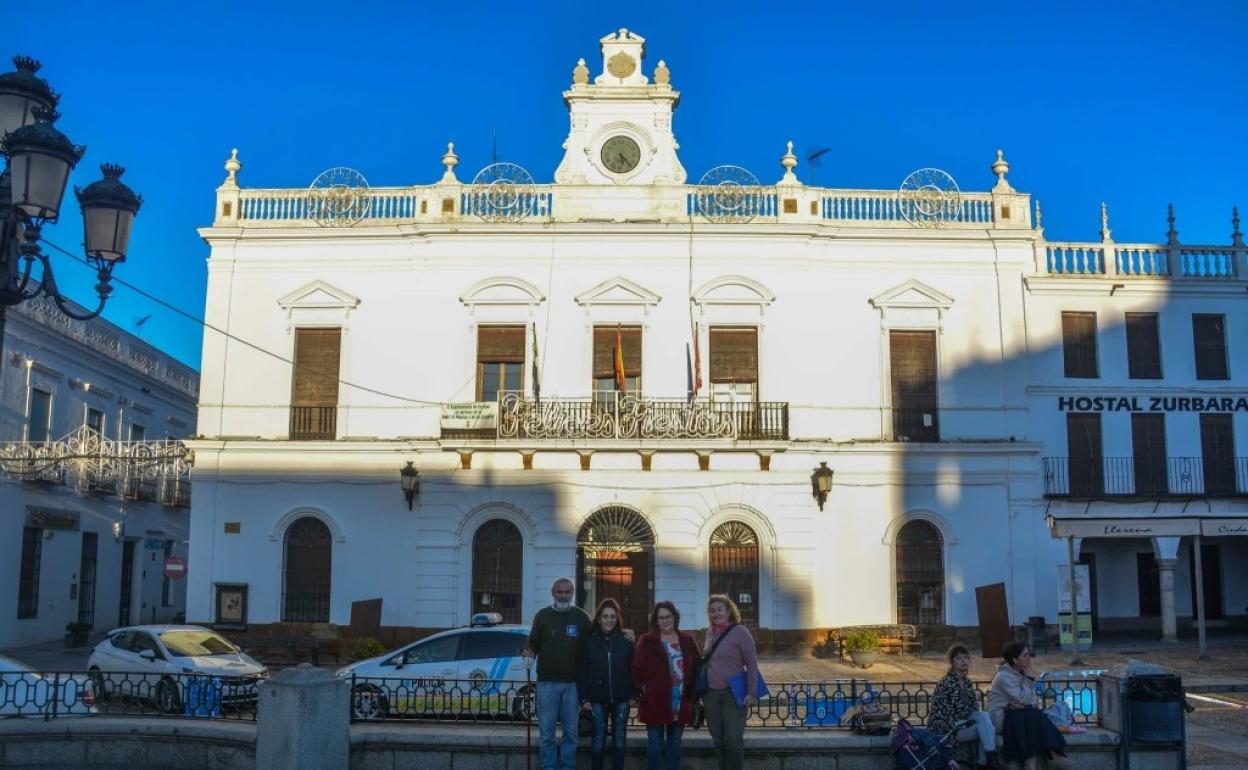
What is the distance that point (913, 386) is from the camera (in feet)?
84.8

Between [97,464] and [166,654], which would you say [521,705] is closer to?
[166,654]

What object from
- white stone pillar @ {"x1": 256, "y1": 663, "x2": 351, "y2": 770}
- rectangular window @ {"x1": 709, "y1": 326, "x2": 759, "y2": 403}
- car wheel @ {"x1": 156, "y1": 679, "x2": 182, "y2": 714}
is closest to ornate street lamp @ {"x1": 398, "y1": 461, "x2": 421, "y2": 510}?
rectangular window @ {"x1": 709, "y1": 326, "x2": 759, "y2": 403}

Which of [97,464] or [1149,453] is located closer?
[1149,453]

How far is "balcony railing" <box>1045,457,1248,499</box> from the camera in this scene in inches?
1047

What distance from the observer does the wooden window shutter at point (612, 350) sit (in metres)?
25.5

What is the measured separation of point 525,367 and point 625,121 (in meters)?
6.22

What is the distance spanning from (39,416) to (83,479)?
1.97 meters

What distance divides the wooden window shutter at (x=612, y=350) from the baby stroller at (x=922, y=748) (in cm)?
1575

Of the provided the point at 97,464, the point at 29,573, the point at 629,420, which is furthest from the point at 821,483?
the point at 29,573

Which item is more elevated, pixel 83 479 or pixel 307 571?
pixel 83 479

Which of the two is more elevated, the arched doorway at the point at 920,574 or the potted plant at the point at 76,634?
the arched doorway at the point at 920,574

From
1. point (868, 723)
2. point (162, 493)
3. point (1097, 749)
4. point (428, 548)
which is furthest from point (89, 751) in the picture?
point (162, 493)

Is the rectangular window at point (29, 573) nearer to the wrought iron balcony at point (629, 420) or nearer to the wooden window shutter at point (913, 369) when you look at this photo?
the wrought iron balcony at point (629, 420)

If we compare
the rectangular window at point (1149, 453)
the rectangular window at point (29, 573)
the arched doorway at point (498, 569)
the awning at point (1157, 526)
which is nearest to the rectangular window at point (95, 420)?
the rectangular window at point (29, 573)
